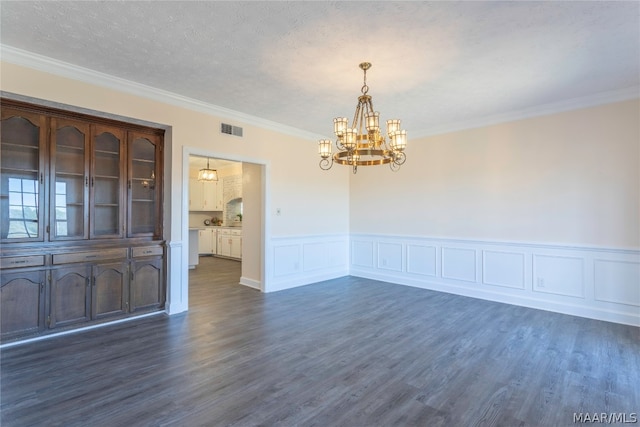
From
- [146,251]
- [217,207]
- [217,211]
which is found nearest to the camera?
[146,251]

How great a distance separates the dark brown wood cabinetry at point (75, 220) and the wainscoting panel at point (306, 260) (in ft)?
6.30

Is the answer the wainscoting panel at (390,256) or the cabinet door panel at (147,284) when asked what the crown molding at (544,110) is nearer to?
the wainscoting panel at (390,256)

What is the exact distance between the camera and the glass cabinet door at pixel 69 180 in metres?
3.60

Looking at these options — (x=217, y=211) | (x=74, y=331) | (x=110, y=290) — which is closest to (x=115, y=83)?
(x=110, y=290)

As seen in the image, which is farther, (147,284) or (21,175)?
(147,284)

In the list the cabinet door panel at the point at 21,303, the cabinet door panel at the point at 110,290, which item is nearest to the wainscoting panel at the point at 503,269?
the cabinet door panel at the point at 110,290

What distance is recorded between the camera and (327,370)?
9.26ft

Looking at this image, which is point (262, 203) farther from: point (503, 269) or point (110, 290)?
point (503, 269)

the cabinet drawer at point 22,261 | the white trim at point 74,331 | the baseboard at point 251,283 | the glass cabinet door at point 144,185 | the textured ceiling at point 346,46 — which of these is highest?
the textured ceiling at point 346,46

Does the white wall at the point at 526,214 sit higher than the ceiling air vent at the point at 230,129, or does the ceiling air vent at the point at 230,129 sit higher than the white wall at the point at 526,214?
the ceiling air vent at the point at 230,129

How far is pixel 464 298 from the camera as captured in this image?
525 cm

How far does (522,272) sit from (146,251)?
544 cm

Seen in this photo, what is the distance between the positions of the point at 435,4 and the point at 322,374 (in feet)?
10.2

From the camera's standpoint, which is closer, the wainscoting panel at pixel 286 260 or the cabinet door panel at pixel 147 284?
the cabinet door panel at pixel 147 284
